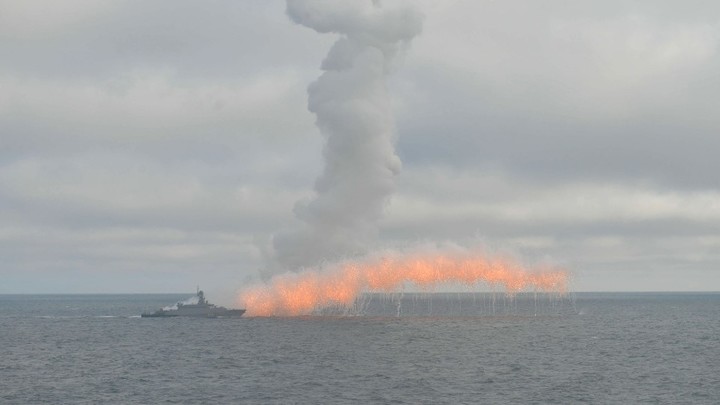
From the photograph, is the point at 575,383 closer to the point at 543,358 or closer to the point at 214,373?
the point at 543,358

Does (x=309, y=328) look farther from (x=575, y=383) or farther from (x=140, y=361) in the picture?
(x=575, y=383)

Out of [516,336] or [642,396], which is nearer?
[642,396]

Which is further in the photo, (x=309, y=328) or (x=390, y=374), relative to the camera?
(x=309, y=328)

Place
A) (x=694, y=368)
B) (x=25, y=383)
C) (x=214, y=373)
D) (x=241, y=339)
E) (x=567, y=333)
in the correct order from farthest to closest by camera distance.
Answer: (x=567, y=333) → (x=241, y=339) → (x=694, y=368) → (x=214, y=373) → (x=25, y=383)

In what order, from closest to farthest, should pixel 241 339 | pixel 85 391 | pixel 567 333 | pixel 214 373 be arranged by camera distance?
pixel 85 391, pixel 214 373, pixel 241 339, pixel 567 333

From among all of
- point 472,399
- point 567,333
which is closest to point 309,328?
point 567,333

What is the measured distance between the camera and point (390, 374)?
4700 inches

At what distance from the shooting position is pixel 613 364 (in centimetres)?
13412

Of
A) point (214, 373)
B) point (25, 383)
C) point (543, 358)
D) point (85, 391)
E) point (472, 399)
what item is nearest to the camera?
point (472, 399)

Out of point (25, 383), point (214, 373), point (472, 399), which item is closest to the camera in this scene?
point (472, 399)

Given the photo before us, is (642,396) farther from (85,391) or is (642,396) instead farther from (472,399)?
(85,391)

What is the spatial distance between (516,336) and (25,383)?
358ft

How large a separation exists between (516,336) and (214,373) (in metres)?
85.5

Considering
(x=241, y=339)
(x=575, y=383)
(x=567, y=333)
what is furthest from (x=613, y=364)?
(x=241, y=339)
